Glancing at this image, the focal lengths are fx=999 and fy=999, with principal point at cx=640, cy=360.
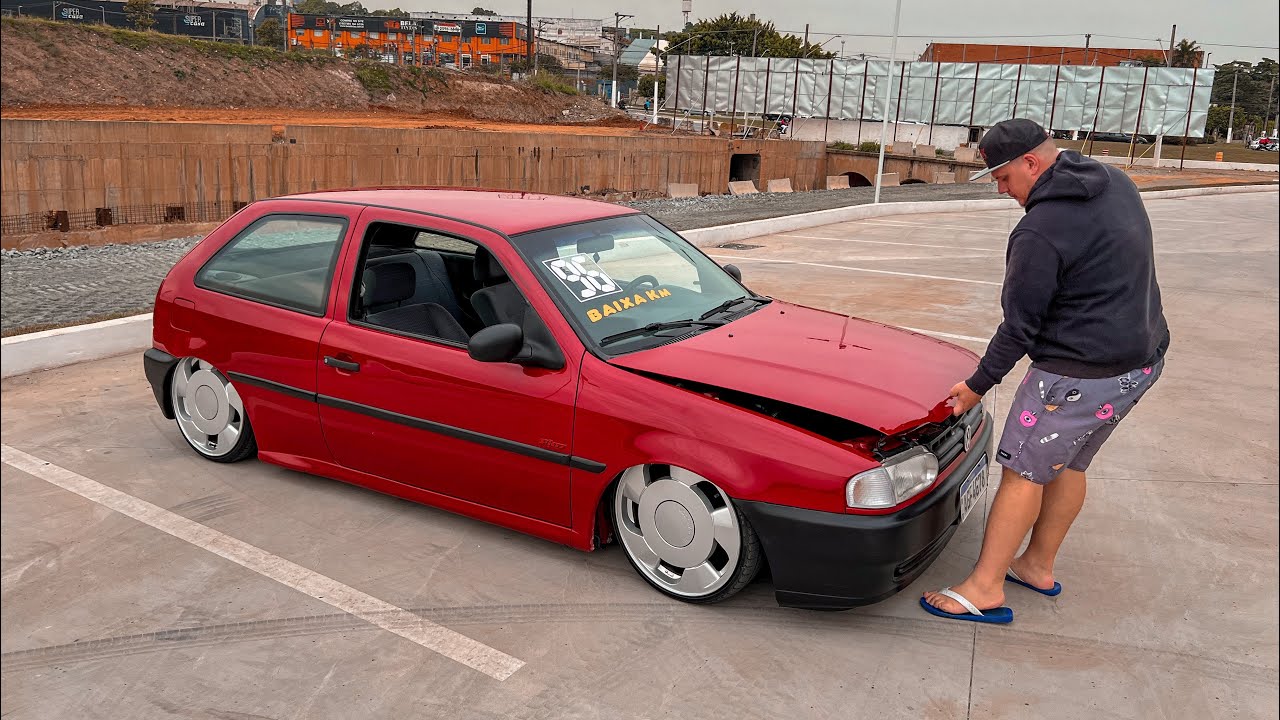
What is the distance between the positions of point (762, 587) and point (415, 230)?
2.20 meters

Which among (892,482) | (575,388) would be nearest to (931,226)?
(575,388)

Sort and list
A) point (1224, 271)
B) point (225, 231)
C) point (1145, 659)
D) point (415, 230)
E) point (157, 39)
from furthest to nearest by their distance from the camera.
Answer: point (157, 39) → point (1224, 271) → point (225, 231) → point (415, 230) → point (1145, 659)

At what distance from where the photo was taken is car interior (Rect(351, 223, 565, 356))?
14.1 ft

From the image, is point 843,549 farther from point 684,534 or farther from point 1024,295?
point 1024,295

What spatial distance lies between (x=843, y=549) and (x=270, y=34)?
8774 centimetres

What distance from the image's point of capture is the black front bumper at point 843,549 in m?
3.34

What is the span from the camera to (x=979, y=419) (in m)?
4.16

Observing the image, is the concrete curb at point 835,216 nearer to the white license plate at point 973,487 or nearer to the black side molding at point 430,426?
the black side molding at point 430,426

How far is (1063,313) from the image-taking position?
3373 millimetres

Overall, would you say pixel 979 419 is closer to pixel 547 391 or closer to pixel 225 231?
pixel 547 391

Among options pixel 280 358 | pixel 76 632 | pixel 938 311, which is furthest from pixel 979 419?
pixel 938 311

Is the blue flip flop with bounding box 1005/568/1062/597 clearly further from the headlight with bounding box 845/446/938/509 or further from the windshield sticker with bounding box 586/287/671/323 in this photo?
the windshield sticker with bounding box 586/287/671/323

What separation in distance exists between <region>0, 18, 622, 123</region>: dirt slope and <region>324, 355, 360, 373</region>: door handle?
37967mm

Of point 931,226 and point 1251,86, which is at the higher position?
point 1251,86
